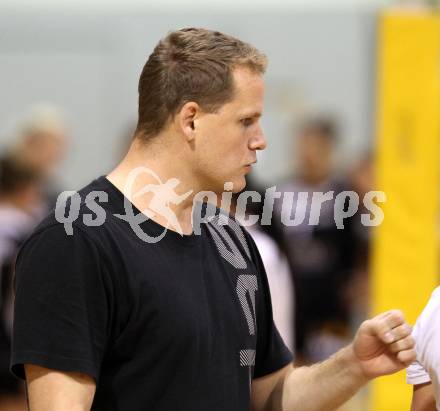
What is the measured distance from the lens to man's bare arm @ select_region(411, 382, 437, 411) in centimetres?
287

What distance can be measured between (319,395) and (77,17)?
7.70 m

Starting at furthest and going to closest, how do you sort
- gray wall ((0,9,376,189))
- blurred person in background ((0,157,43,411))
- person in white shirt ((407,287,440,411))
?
1. gray wall ((0,9,376,189))
2. blurred person in background ((0,157,43,411))
3. person in white shirt ((407,287,440,411))

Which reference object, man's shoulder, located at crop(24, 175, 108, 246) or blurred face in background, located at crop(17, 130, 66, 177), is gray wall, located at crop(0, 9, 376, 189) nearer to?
blurred face in background, located at crop(17, 130, 66, 177)

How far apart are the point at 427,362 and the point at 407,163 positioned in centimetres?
371

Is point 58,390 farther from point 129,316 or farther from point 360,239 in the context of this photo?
point 360,239

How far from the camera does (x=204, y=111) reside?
8.84ft

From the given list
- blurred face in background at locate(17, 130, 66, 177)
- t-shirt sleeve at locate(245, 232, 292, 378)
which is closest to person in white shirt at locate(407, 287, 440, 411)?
t-shirt sleeve at locate(245, 232, 292, 378)

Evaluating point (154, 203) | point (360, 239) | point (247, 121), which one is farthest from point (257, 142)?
point (360, 239)

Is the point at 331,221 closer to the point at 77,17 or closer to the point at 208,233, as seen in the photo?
the point at 77,17

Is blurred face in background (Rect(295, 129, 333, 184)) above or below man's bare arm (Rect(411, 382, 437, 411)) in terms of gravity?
below

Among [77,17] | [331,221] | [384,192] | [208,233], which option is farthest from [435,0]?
[208,233]

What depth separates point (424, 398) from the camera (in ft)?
9.46

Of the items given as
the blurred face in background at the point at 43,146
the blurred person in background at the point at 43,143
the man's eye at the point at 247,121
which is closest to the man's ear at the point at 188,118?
the man's eye at the point at 247,121

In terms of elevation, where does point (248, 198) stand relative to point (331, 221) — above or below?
above
